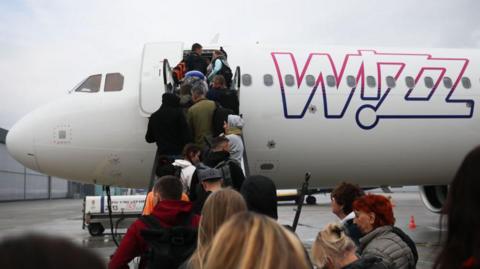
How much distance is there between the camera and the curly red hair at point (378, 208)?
13.2 feet

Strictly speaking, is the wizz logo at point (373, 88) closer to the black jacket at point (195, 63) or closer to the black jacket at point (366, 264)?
the black jacket at point (195, 63)

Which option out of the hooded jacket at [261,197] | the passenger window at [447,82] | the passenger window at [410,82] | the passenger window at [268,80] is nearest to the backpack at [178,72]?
the passenger window at [268,80]

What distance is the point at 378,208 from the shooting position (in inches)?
160

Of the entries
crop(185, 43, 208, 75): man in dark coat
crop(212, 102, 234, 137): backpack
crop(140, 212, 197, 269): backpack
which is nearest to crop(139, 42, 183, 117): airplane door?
crop(185, 43, 208, 75): man in dark coat

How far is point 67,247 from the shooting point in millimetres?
1115

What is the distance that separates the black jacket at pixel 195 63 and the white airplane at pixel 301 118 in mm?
376

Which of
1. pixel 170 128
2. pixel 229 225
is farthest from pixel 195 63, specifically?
pixel 229 225

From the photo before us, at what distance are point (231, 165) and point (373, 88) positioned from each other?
504 centimetres

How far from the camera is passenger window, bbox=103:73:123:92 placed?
905cm

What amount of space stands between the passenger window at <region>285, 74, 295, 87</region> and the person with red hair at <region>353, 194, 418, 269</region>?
16.6 feet

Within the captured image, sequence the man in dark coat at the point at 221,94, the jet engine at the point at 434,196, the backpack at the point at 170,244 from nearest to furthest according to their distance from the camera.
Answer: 1. the backpack at the point at 170,244
2. the man in dark coat at the point at 221,94
3. the jet engine at the point at 434,196

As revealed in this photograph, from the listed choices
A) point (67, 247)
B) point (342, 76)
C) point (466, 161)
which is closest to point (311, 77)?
point (342, 76)

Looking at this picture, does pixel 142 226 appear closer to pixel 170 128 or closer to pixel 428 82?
pixel 170 128

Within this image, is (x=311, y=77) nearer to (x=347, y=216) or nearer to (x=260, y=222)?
(x=347, y=216)
